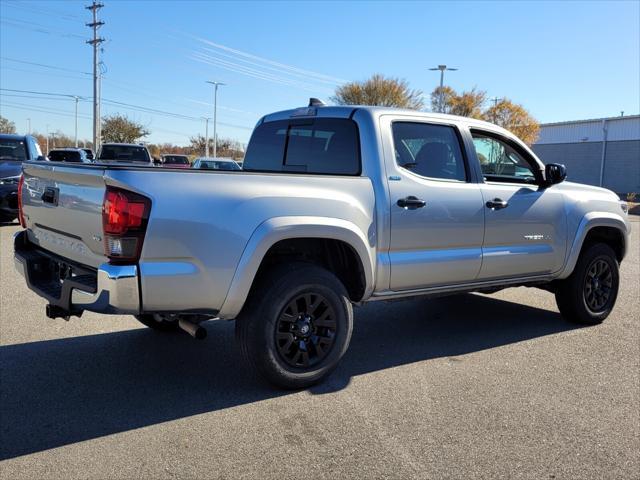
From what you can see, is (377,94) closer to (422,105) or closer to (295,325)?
(422,105)

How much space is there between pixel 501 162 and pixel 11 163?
33.5ft

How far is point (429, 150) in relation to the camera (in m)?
4.96

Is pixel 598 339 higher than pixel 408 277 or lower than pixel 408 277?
lower

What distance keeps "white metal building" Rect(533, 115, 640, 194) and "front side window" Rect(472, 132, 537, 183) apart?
42.8 m

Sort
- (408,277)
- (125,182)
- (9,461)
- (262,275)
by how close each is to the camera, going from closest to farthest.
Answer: (9,461) < (125,182) < (262,275) < (408,277)

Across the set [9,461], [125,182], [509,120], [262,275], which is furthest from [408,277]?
[509,120]

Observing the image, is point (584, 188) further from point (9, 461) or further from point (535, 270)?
point (9, 461)

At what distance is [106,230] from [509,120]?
161ft

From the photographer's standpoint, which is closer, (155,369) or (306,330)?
(306,330)

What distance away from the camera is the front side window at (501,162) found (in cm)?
559

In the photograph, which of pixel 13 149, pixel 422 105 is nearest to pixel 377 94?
pixel 422 105

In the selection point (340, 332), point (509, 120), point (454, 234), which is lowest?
point (340, 332)

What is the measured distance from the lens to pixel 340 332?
427 centimetres

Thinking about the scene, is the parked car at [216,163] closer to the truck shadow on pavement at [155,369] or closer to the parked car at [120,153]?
the parked car at [120,153]
